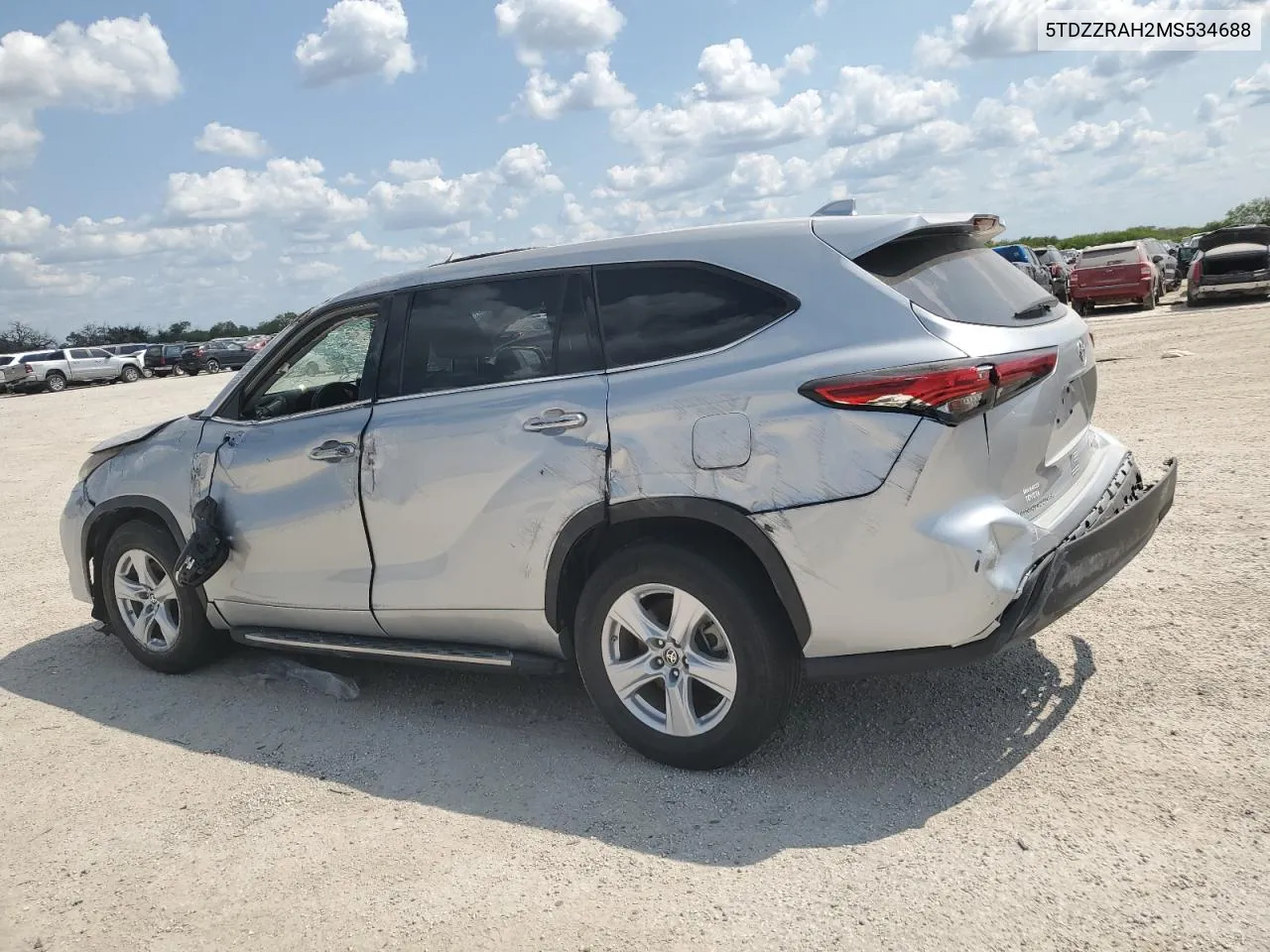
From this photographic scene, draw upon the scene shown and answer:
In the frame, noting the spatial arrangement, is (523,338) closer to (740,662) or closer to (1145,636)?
(740,662)

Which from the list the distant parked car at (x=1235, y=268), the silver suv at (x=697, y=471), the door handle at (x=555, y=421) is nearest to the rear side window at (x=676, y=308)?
the silver suv at (x=697, y=471)

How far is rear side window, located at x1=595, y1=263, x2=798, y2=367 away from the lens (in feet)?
11.9

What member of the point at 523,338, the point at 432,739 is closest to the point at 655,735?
the point at 432,739

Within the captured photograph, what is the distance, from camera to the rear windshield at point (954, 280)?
3521mm

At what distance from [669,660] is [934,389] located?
1.31 metres

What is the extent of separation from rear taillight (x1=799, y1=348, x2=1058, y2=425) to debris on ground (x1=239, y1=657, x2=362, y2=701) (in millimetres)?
2798

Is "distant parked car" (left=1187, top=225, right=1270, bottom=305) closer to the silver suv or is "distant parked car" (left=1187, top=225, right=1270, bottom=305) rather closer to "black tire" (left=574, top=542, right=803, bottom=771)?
the silver suv

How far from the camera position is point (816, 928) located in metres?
2.84

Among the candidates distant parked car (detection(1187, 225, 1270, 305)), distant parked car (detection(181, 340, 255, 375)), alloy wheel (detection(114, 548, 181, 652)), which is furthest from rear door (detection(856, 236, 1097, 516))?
distant parked car (detection(181, 340, 255, 375))

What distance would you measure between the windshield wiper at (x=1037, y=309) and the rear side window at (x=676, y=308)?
827 mm

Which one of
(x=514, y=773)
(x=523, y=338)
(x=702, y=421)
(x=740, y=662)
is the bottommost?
(x=514, y=773)

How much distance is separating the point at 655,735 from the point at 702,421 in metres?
1.16

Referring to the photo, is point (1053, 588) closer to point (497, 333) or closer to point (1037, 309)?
point (1037, 309)

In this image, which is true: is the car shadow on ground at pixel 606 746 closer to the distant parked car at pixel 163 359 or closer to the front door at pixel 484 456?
the front door at pixel 484 456
